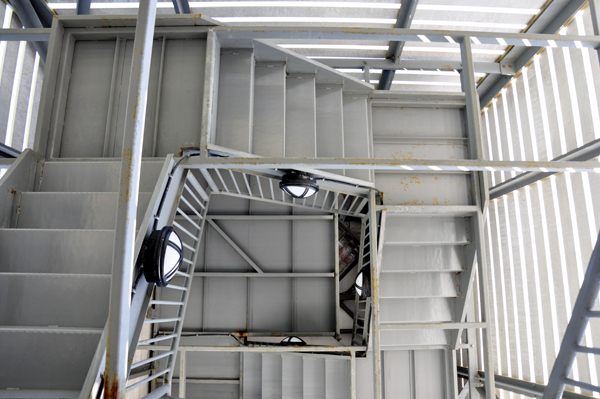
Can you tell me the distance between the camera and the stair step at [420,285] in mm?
6828

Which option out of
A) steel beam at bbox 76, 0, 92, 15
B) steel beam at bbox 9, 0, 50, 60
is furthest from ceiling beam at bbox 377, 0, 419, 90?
steel beam at bbox 9, 0, 50, 60

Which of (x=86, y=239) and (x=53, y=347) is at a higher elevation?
(x=86, y=239)

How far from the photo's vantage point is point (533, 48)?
7191mm

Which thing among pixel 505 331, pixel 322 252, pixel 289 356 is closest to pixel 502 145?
pixel 505 331

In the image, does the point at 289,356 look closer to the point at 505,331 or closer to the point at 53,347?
the point at 505,331

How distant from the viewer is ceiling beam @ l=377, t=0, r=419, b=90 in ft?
23.8

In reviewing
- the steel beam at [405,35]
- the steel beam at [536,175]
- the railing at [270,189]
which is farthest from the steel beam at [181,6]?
the steel beam at [536,175]

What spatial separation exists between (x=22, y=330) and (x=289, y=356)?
604 cm

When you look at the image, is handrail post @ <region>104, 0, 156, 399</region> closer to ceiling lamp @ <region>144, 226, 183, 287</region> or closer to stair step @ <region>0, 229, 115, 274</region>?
ceiling lamp @ <region>144, 226, 183, 287</region>

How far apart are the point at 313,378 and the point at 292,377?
0.47 m

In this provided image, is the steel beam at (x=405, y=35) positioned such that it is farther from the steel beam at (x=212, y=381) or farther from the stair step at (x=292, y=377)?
the steel beam at (x=212, y=381)

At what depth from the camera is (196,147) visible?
14.4 ft

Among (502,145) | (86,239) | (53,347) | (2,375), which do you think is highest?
(502,145)

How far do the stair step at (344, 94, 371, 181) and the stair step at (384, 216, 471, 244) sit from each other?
1.21 metres
